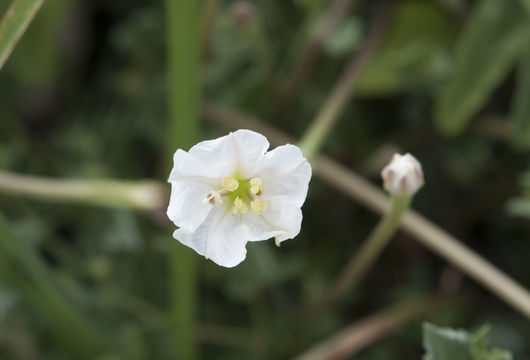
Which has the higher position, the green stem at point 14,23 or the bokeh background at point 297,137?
the bokeh background at point 297,137

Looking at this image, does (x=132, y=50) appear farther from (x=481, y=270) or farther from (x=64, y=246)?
(x=481, y=270)

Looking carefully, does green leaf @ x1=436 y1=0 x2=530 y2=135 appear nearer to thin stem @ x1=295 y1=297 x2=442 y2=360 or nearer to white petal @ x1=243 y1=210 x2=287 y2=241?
thin stem @ x1=295 y1=297 x2=442 y2=360

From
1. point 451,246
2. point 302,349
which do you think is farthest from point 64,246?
point 451,246

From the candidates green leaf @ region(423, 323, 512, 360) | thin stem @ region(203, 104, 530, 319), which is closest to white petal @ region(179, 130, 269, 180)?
green leaf @ region(423, 323, 512, 360)

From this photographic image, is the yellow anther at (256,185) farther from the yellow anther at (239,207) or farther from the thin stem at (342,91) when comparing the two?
the thin stem at (342,91)

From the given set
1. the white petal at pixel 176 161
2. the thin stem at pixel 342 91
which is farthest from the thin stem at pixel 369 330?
the white petal at pixel 176 161

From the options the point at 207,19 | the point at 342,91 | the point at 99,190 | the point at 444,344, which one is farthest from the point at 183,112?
the point at 444,344

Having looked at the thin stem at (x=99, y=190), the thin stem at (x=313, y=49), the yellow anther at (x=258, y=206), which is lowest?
the yellow anther at (x=258, y=206)
